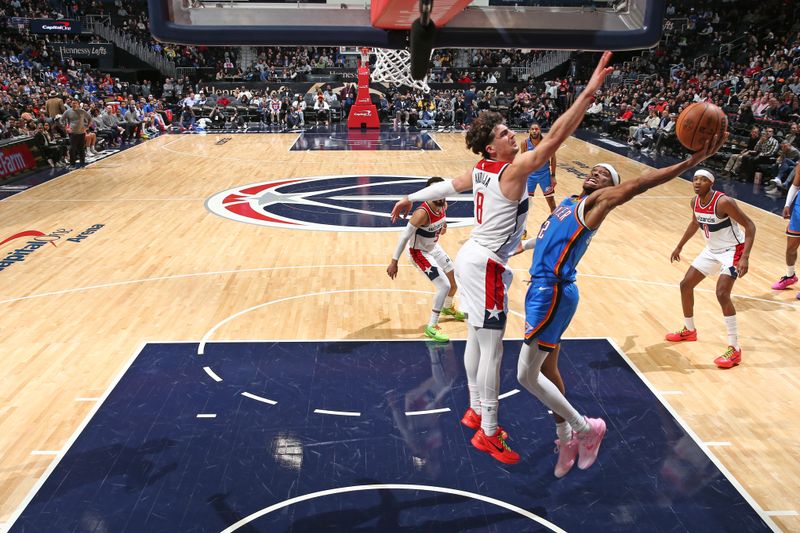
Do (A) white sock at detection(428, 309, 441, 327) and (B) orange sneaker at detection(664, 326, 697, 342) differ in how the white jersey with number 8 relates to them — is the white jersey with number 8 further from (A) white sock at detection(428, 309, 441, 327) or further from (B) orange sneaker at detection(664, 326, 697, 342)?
(B) orange sneaker at detection(664, 326, 697, 342)

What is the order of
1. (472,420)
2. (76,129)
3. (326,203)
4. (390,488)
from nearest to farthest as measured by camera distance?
(390,488), (472,420), (326,203), (76,129)

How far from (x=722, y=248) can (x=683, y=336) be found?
2.95 feet

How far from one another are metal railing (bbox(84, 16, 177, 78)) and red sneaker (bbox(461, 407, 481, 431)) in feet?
95.1

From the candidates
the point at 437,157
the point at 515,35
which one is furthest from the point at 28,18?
the point at 515,35

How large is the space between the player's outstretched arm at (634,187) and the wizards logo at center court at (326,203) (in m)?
6.60

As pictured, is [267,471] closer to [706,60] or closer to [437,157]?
[437,157]

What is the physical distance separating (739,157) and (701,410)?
1101 cm

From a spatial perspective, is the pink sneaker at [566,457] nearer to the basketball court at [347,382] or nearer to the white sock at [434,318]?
the basketball court at [347,382]

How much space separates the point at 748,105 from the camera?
16.4 meters

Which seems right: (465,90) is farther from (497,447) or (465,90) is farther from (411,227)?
(497,447)

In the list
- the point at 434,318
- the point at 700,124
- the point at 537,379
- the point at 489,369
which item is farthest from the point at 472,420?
the point at 700,124

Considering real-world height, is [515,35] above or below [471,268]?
above

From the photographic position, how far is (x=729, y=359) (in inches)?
228

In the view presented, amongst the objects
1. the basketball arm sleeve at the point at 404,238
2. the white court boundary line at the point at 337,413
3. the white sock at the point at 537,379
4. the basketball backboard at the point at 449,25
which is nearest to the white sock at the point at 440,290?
the basketball arm sleeve at the point at 404,238
